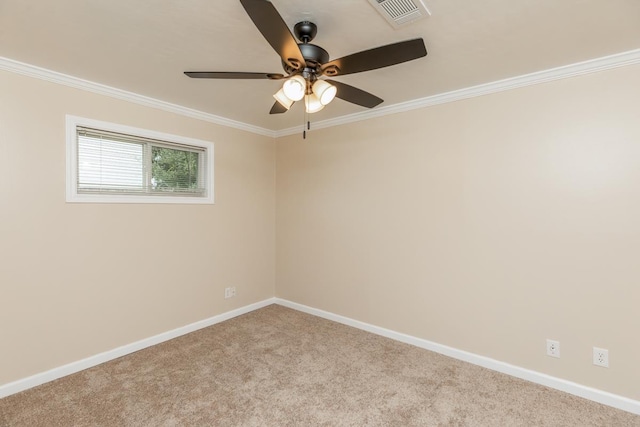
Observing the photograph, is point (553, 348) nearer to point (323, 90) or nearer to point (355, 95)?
point (355, 95)

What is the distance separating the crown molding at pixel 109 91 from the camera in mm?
2232

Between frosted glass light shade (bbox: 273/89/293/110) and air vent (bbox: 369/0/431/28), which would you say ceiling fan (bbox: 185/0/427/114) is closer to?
frosted glass light shade (bbox: 273/89/293/110)

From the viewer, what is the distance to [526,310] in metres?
2.46

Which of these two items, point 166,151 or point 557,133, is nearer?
point 557,133

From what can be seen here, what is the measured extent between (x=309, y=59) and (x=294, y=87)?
18 centimetres

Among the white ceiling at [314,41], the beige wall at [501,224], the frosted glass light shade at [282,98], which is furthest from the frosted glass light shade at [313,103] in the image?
the beige wall at [501,224]

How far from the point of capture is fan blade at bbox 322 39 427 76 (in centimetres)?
143

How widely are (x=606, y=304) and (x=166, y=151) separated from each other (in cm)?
392

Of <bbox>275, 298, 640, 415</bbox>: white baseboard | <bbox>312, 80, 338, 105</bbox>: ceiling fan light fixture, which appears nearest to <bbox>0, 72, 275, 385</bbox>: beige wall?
<bbox>275, 298, 640, 415</bbox>: white baseboard

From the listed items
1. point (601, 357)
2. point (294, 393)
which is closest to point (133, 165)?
point (294, 393)

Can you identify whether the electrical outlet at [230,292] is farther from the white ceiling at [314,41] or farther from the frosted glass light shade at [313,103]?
the frosted glass light shade at [313,103]

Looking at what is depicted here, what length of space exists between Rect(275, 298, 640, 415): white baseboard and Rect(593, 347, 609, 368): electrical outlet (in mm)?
189

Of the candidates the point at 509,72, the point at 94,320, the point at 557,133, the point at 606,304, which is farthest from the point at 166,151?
the point at 606,304

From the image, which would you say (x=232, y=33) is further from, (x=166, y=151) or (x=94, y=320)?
(x=94, y=320)
